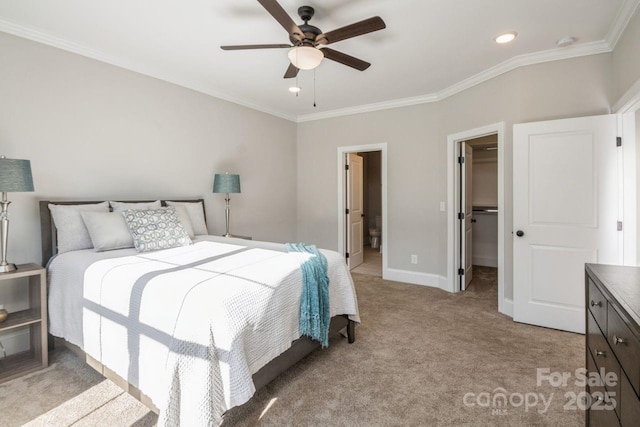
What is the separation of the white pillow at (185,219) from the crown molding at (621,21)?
400 cm

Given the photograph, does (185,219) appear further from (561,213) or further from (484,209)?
(484,209)

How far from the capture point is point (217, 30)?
2.48 meters

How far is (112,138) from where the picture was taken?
292 centimetres

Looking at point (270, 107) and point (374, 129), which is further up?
point (270, 107)

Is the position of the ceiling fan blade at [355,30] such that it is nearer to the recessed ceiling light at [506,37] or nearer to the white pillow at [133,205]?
the recessed ceiling light at [506,37]

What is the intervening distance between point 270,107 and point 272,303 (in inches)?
143

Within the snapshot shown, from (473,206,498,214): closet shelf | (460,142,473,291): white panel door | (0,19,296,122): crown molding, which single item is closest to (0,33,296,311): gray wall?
(0,19,296,122): crown molding

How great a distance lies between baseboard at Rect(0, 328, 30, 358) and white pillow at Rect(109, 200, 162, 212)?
1.15m

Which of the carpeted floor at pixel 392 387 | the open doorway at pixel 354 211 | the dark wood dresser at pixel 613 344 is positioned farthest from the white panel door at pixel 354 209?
the dark wood dresser at pixel 613 344

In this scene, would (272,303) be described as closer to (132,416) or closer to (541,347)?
(132,416)

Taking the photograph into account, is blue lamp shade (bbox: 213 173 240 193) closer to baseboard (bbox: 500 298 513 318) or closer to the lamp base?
the lamp base

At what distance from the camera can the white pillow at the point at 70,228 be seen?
242 centimetres

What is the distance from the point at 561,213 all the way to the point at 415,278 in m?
2.00

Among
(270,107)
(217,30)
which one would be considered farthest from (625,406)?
(270,107)
